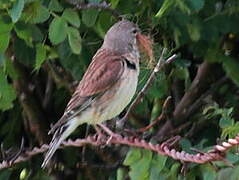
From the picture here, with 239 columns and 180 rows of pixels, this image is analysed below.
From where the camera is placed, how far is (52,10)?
4.28 metres

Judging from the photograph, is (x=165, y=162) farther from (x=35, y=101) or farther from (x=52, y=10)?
(x=35, y=101)

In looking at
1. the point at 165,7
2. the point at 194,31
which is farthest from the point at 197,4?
the point at 194,31

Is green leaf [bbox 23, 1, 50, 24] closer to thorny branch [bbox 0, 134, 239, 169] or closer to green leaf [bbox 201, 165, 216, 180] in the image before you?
thorny branch [bbox 0, 134, 239, 169]

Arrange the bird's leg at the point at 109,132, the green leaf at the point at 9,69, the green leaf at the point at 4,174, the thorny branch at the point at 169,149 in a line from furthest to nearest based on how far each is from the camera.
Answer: the green leaf at the point at 4,174
the green leaf at the point at 9,69
the bird's leg at the point at 109,132
the thorny branch at the point at 169,149

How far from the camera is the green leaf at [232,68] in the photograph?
4.73 meters

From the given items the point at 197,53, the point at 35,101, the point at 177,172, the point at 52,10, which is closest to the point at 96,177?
the point at 35,101

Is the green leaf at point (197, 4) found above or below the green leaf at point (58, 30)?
below

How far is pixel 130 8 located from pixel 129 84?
39 cm

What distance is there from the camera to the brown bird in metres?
4.38

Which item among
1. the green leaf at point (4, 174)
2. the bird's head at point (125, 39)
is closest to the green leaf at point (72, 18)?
the bird's head at point (125, 39)

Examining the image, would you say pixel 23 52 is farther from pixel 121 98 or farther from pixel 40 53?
pixel 121 98

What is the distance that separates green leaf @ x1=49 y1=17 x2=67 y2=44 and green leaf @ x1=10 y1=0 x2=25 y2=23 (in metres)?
0.25

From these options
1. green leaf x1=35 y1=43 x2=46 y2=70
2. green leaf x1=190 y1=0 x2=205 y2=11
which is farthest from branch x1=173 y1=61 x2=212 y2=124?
green leaf x1=35 y1=43 x2=46 y2=70

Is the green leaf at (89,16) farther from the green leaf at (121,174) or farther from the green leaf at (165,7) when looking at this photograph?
the green leaf at (121,174)
